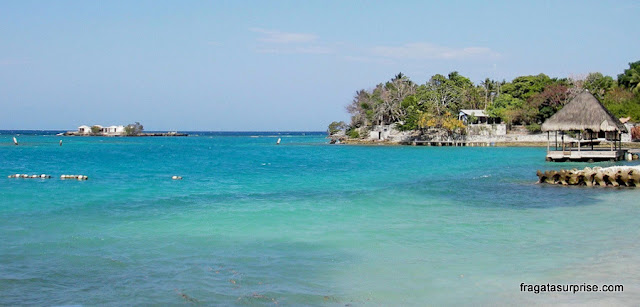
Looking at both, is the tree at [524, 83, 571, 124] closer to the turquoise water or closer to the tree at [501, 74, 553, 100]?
the tree at [501, 74, 553, 100]

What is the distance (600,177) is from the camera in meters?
21.6

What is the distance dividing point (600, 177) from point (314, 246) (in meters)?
14.5

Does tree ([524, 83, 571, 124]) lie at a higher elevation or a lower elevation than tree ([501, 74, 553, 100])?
lower

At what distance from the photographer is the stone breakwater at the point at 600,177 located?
20906 millimetres

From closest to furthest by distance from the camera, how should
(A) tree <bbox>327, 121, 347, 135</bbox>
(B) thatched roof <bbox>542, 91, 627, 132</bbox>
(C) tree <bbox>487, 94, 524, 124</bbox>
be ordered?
(B) thatched roof <bbox>542, 91, 627, 132</bbox> → (C) tree <bbox>487, 94, 524, 124</bbox> → (A) tree <bbox>327, 121, 347, 135</bbox>

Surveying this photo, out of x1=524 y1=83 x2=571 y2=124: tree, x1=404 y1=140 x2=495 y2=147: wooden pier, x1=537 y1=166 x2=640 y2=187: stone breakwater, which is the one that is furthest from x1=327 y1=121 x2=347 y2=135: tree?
x1=537 y1=166 x2=640 y2=187: stone breakwater

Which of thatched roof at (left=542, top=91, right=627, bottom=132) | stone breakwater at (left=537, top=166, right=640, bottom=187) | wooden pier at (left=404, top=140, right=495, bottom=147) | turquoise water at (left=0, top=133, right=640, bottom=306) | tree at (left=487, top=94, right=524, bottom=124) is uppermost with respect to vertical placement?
tree at (left=487, top=94, right=524, bottom=124)

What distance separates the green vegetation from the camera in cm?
6588

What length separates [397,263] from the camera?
32.5 ft

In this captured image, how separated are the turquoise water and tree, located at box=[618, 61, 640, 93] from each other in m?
51.1

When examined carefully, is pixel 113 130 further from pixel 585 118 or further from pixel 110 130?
pixel 585 118

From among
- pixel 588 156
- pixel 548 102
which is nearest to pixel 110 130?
pixel 548 102

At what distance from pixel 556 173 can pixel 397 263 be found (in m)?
15.2

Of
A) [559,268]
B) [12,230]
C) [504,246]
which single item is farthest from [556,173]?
[12,230]
